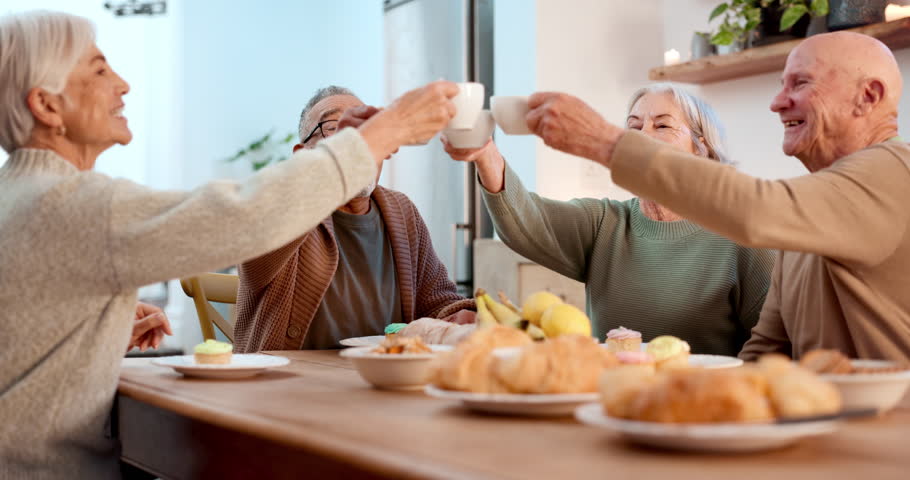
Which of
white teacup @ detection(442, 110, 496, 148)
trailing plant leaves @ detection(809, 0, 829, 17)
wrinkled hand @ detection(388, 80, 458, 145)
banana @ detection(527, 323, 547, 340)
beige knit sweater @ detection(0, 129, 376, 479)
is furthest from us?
trailing plant leaves @ detection(809, 0, 829, 17)

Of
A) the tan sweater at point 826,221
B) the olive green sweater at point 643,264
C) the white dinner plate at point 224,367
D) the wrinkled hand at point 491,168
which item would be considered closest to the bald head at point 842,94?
the tan sweater at point 826,221

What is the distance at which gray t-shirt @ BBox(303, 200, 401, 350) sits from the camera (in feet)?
6.99

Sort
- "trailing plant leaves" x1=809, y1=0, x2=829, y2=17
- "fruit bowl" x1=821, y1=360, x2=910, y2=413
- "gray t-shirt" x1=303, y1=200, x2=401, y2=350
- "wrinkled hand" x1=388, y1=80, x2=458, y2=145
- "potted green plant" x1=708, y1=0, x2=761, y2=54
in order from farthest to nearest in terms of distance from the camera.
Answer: "potted green plant" x1=708, y1=0, x2=761, y2=54
"trailing plant leaves" x1=809, y1=0, x2=829, y2=17
"gray t-shirt" x1=303, y1=200, x2=401, y2=350
"wrinkled hand" x1=388, y1=80, x2=458, y2=145
"fruit bowl" x1=821, y1=360, x2=910, y2=413

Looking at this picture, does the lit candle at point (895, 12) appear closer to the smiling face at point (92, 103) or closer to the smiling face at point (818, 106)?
the smiling face at point (818, 106)

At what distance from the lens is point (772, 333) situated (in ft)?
5.93

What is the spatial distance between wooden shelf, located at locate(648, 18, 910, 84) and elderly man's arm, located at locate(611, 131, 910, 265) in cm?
190

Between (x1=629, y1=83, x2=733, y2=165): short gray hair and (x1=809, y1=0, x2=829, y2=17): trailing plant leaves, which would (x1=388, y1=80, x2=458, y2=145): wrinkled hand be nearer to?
(x1=629, y1=83, x2=733, y2=165): short gray hair

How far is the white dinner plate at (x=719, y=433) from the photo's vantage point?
0.77 meters

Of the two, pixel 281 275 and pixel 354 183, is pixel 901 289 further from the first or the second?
pixel 281 275

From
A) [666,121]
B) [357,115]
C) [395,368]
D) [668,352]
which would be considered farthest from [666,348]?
[666,121]

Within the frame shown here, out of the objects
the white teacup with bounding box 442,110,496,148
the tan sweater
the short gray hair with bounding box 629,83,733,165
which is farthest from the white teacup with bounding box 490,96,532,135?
the short gray hair with bounding box 629,83,733,165

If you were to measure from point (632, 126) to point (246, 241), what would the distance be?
1380mm

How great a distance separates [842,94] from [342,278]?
1162 millimetres

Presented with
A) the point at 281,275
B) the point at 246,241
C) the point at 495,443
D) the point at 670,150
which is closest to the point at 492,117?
the point at 670,150
